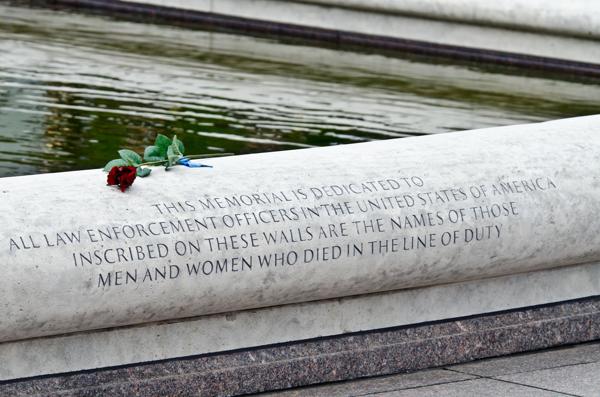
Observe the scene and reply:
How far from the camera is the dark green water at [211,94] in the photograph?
994cm

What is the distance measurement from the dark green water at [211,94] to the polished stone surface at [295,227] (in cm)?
411

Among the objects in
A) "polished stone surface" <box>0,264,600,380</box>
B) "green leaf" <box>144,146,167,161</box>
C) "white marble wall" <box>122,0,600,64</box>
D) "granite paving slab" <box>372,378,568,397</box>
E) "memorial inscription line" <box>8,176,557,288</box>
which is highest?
"green leaf" <box>144,146,167,161</box>

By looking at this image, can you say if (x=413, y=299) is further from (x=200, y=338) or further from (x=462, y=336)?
(x=200, y=338)

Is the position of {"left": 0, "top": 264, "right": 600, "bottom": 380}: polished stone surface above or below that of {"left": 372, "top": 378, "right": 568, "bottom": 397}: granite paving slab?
above

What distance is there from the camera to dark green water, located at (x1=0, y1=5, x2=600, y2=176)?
9.94m

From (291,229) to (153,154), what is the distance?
58 centimetres

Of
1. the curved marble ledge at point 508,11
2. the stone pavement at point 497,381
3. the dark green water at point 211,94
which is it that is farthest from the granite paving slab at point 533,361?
the curved marble ledge at point 508,11

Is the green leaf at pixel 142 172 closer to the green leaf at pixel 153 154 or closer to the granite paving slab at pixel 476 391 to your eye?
the green leaf at pixel 153 154

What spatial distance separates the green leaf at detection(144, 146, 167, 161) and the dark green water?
3903 millimetres

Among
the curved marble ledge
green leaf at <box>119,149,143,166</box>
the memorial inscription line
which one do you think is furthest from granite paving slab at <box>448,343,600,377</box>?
the curved marble ledge

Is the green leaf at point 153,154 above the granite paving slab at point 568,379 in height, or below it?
above

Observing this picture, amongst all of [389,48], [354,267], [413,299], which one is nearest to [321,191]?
[354,267]

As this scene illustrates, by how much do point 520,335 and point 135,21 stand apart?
11.4 m

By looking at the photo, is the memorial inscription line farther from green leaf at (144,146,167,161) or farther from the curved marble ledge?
the curved marble ledge
